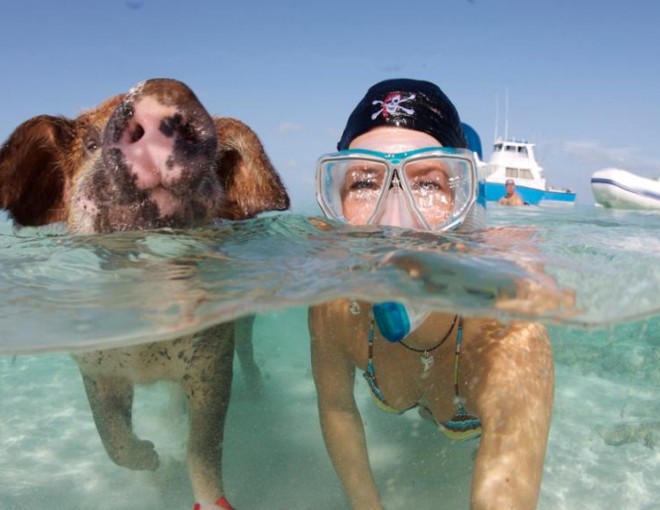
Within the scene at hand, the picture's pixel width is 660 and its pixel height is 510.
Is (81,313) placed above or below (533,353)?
above

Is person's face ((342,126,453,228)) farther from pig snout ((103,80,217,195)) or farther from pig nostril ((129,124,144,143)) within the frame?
pig nostril ((129,124,144,143))

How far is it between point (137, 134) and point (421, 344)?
225cm

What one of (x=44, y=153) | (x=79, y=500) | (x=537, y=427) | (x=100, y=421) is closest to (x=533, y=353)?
(x=537, y=427)

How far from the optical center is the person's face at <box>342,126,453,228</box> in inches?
152

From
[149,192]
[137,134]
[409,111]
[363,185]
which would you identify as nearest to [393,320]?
[363,185]

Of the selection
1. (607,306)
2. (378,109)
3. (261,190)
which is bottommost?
(607,306)

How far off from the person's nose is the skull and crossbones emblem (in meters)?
0.90

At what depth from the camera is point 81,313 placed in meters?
3.25

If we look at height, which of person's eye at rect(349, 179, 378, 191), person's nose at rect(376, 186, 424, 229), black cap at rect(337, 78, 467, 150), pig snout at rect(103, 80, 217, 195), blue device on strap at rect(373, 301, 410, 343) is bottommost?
blue device on strap at rect(373, 301, 410, 343)

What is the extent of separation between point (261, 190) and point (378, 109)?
1.15 m

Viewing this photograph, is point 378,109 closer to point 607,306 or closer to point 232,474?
point 607,306

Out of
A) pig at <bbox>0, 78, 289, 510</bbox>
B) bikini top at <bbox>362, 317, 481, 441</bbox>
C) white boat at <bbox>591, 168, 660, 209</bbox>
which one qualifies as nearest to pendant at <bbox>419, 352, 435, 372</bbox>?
bikini top at <bbox>362, 317, 481, 441</bbox>

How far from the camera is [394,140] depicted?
420 centimetres

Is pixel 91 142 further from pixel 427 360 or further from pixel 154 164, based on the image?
pixel 427 360
